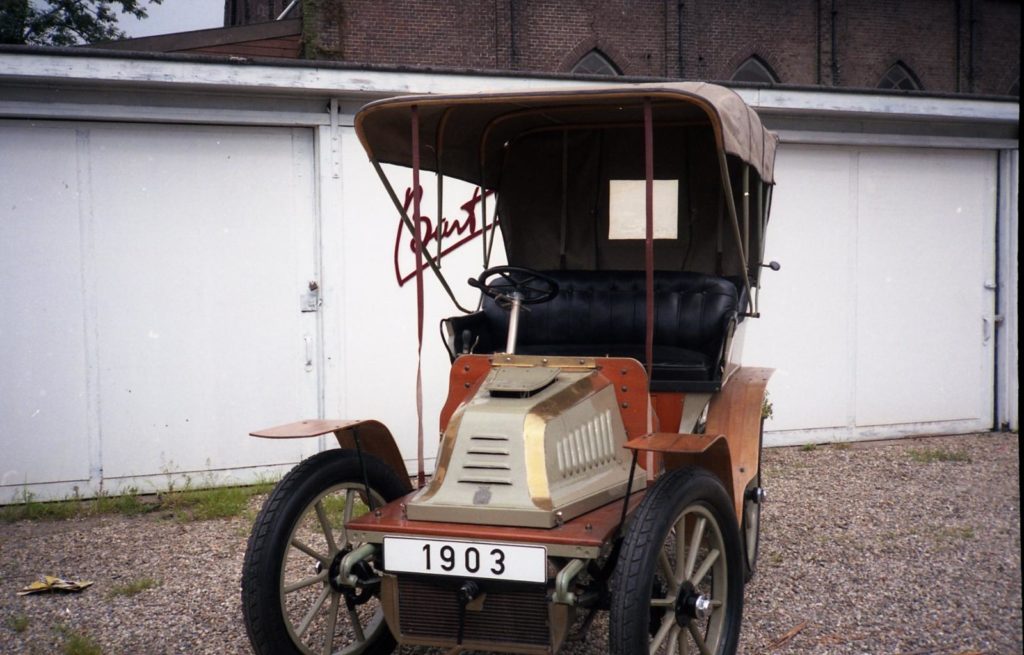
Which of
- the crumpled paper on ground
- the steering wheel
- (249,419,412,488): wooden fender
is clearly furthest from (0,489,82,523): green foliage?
the steering wheel

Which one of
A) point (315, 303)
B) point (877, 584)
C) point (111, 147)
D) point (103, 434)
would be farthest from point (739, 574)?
point (111, 147)

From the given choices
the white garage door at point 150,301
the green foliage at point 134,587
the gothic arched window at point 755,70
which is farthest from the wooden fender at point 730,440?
the gothic arched window at point 755,70

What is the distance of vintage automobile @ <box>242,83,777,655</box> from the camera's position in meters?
3.41

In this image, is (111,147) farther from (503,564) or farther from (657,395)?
(503,564)

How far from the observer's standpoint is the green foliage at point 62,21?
73.0 ft

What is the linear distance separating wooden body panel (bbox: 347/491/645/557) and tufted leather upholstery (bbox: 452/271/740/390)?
135 cm

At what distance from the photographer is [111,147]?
7234mm

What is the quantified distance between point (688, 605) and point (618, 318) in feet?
6.46

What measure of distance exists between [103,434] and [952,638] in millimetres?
5820

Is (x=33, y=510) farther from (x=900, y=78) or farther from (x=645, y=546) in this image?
(x=900, y=78)

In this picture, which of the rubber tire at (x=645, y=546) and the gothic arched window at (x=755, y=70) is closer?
the rubber tire at (x=645, y=546)

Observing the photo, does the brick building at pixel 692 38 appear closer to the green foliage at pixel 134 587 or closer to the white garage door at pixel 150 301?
the white garage door at pixel 150 301

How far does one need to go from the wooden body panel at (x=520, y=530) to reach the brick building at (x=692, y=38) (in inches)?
589

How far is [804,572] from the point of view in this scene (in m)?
5.25
